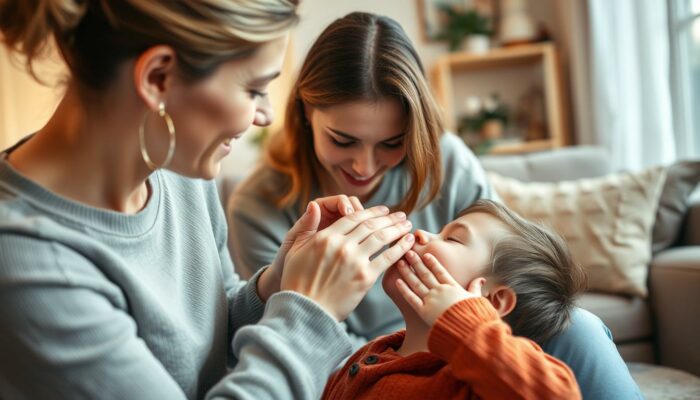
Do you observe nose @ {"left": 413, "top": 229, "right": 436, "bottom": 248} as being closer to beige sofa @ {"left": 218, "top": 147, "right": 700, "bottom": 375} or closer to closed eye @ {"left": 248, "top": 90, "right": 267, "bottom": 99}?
closed eye @ {"left": 248, "top": 90, "right": 267, "bottom": 99}

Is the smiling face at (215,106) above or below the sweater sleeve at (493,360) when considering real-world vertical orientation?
above

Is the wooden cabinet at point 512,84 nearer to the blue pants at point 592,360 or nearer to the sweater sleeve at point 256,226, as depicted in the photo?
the sweater sleeve at point 256,226

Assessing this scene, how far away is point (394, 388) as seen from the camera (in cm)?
120

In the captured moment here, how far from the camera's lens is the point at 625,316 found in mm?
2373

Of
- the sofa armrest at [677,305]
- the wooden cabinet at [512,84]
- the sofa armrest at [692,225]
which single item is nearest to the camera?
the sofa armrest at [677,305]

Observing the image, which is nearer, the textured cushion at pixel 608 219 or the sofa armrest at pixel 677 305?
the sofa armrest at pixel 677 305

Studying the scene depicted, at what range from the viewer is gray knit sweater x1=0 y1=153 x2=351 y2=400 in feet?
2.72

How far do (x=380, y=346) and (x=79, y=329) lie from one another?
73 centimetres

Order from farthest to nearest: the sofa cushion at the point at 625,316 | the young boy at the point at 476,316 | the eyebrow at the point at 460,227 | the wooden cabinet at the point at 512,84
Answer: the wooden cabinet at the point at 512,84, the sofa cushion at the point at 625,316, the eyebrow at the point at 460,227, the young boy at the point at 476,316

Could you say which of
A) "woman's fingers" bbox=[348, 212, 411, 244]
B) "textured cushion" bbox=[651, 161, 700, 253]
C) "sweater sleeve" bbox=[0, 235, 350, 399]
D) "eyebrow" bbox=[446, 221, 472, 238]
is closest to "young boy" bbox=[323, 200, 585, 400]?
"eyebrow" bbox=[446, 221, 472, 238]

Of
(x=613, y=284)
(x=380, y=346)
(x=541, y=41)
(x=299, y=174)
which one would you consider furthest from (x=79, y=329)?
(x=541, y=41)

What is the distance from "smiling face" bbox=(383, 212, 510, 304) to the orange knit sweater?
0.53 feet

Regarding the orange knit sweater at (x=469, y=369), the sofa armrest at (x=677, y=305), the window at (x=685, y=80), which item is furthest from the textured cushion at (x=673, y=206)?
the orange knit sweater at (x=469, y=369)

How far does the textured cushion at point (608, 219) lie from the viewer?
2.42m
